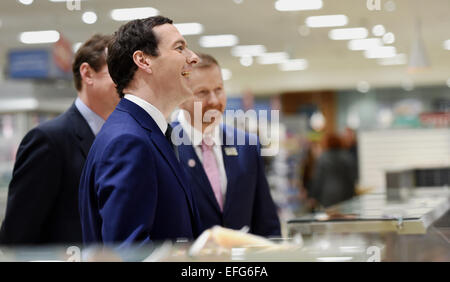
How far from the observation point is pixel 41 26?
1.47 meters

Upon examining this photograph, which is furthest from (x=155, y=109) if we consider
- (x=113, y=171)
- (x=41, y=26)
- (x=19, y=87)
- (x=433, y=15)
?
(x=19, y=87)

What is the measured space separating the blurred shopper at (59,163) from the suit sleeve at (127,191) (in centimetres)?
46

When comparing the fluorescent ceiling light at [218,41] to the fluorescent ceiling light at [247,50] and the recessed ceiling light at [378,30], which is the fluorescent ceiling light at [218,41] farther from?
the recessed ceiling light at [378,30]

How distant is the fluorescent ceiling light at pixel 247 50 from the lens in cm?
179

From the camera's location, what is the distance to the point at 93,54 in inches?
67.9

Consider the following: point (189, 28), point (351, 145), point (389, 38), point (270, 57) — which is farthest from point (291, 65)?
point (351, 145)

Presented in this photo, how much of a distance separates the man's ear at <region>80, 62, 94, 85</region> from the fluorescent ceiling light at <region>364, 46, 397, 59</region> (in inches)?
32.2

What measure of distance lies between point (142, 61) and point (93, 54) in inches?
16.5

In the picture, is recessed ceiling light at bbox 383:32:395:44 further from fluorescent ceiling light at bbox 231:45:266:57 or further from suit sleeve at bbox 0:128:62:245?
suit sleeve at bbox 0:128:62:245

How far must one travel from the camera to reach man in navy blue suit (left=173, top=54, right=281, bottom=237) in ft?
5.30

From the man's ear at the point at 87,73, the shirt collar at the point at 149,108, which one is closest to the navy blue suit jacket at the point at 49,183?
the man's ear at the point at 87,73

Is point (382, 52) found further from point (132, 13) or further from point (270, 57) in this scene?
point (132, 13)

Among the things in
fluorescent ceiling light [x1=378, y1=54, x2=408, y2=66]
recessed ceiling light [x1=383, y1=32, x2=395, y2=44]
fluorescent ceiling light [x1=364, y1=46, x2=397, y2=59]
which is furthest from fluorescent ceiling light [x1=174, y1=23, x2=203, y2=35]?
fluorescent ceiling light [x1=378, y1=54, x2=408, y2=66]
